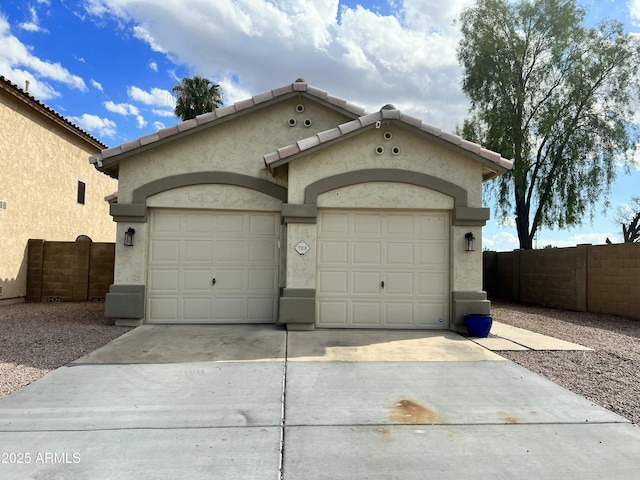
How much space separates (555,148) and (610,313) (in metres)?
9.05

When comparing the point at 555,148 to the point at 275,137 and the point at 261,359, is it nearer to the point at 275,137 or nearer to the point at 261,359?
the point at 275,137

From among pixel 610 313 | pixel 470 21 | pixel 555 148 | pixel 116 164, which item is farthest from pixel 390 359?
pixel 470 21

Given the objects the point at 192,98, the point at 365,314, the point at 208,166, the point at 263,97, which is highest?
the point at 192,98

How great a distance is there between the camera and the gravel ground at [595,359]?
558 centimetres

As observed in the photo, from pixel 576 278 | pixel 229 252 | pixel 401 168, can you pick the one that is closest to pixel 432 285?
pixel 401 168

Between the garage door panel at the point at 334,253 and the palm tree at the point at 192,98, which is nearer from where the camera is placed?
the garage door panel at the point at 334,253

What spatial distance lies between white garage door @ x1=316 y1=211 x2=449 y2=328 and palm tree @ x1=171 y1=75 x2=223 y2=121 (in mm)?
18427

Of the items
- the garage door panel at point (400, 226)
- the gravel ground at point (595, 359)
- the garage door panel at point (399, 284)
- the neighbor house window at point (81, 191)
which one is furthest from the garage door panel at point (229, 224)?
the neighbor house window at point (81, 191)

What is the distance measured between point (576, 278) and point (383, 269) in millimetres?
7714

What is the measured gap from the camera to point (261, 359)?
7.05 meters

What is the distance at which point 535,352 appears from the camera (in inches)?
306

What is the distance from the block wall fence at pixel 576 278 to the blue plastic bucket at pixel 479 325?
5701mm

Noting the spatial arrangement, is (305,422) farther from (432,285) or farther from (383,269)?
(432,285)

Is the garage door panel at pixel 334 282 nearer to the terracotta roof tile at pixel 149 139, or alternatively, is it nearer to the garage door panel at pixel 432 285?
the garage door panel at pixel 432 285
